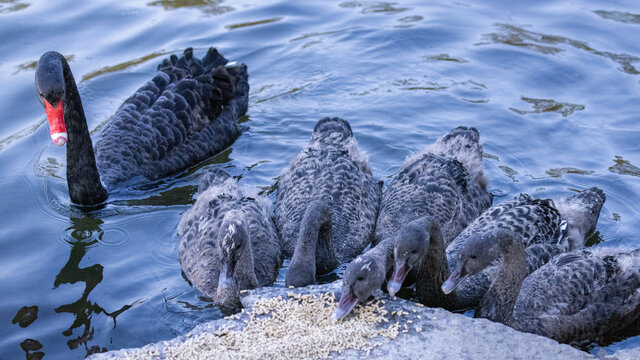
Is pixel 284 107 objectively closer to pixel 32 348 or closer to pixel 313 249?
pixel 313 249

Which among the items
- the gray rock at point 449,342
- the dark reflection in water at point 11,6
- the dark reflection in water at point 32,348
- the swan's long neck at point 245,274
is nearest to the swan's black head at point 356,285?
the gray rock at point 449,342

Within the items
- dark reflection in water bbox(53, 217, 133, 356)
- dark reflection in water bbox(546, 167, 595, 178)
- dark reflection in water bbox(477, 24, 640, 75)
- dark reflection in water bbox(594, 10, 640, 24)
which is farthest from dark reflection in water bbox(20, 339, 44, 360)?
dark reflection in water bbox(594, 10, 640, 24)

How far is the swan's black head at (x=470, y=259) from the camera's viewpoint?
6.24 meters

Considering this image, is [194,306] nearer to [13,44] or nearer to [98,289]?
[98,289]

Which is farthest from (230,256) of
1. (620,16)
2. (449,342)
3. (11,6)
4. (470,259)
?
(620,16)

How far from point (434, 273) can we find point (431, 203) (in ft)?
4.58

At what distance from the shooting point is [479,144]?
8875 millimetres

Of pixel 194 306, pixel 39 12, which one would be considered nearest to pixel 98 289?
pixel 194 306

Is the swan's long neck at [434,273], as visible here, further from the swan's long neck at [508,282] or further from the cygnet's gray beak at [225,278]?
the cygnet's gray beak at [225,278]

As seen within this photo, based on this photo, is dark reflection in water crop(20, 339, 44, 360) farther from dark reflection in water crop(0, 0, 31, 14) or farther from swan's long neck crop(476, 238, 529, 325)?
dark reflection in water crop(0, 0, 31, 14)

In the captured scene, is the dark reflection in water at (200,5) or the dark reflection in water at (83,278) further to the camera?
the dark reflection in water at (200,5)

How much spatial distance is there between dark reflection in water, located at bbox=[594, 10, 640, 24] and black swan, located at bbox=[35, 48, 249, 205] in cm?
605

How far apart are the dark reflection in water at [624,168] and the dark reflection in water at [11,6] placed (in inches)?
377

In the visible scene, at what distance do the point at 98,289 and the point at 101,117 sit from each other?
12.2 feet
